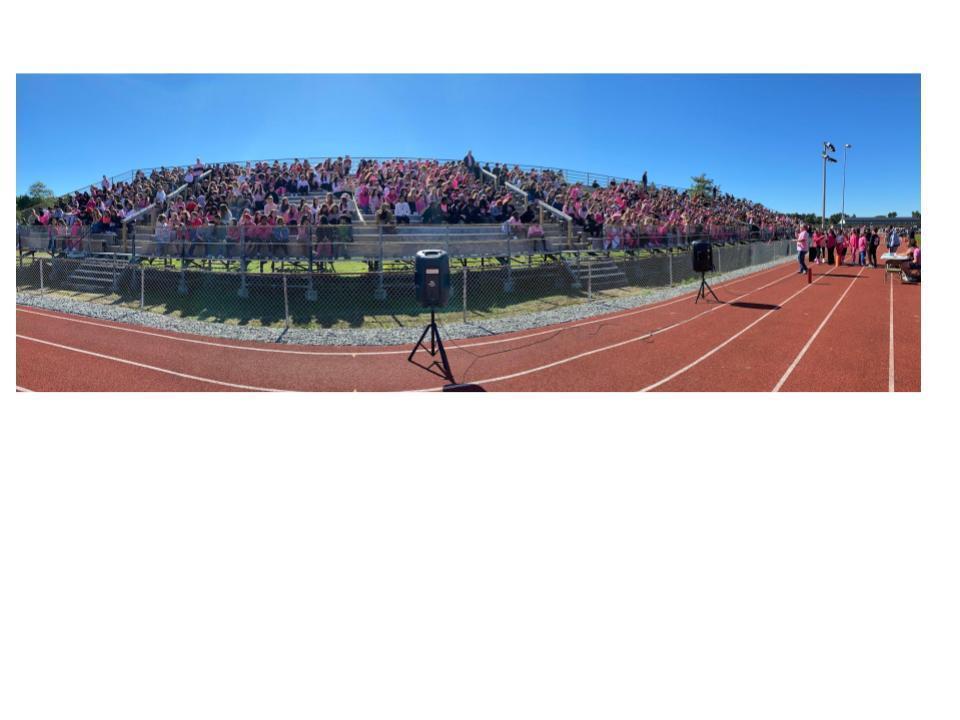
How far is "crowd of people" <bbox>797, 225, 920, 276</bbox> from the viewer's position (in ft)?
30.9

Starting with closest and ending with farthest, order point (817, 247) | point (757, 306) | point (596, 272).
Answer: point (757, 306) < point (596, 272) < point (817, 247)

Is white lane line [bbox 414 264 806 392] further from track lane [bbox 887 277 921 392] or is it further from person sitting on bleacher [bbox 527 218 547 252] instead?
person sitting on bleacher [bbox 527 218 547 252]

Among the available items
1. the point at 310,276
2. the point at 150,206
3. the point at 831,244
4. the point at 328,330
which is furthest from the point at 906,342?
the point at 150,206

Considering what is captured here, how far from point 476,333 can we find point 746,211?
37.2 feet

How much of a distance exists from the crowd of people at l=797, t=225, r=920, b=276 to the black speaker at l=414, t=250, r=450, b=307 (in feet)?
25.3

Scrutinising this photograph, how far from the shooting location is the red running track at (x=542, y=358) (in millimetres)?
5297

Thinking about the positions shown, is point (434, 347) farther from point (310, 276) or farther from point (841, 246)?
point (841, 246)

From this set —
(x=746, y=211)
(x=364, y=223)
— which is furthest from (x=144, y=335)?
(x=746, y=211)

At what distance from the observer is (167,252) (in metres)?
7.66

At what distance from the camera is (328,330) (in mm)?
6266

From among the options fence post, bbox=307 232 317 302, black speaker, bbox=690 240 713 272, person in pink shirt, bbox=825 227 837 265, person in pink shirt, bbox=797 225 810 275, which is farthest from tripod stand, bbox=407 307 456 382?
person in pink shirt, bbox=797 225 810 275

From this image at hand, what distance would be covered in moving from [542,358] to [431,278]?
1.53m

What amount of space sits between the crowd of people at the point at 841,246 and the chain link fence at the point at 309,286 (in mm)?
4140

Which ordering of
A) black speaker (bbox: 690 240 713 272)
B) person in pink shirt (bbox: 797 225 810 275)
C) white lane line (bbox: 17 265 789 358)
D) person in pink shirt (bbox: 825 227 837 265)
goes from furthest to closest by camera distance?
person in pink shirt (bbox: 797 225 810 275) → person in pink shirt (bbox: 825 227 837 265) → black speaker (bbox: 690 240 713 272) → white lane line (bbox: 17 265 789 358)
